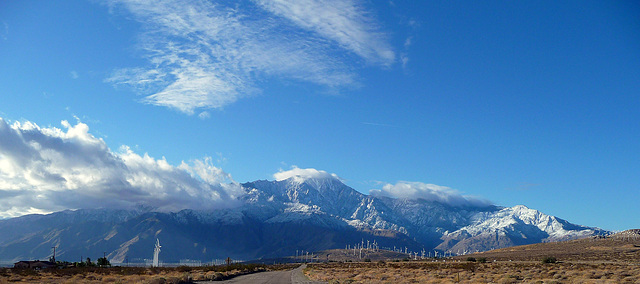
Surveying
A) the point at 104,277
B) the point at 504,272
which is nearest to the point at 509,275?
the point at 504,272

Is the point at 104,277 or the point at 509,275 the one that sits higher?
the point at 509,275

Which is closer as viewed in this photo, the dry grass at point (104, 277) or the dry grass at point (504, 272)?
the dry grass at point (504, 272)

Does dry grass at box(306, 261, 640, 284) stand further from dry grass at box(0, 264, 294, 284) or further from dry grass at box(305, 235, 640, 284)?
dry grass at box(0, 264, 294, 284)

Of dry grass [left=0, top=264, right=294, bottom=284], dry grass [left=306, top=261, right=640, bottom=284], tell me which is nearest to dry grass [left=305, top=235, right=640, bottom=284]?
dry grass [left=306, top=261, right=640, bottom=284]

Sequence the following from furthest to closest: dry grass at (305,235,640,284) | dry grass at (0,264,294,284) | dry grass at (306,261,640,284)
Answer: dry grass at (0,264,294,284)
dry grass at (305,235,640,284)
dry grass at (306,261,640,284)

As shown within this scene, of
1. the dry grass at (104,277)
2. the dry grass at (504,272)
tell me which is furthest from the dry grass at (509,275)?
the dry grass at (104,277)

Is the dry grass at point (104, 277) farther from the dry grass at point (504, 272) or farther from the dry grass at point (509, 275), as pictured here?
the dry grass at point (504, 272)

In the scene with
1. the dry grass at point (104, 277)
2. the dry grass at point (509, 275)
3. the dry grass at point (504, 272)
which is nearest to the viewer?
the dry grass at point (509, 275)

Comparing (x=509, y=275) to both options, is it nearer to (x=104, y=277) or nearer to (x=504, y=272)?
(x=504, y=272)

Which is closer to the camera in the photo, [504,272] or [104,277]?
[104,277]

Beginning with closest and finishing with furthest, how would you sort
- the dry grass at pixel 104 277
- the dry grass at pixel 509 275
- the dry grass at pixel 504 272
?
the dry grass at pixel 509 275, the dry grass at pixel 504 272, the dry grass at pixel 104 277

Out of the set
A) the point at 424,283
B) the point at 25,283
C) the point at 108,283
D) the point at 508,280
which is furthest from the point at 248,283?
the point at 508,280

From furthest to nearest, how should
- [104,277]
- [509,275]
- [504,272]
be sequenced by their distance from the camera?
[504,272]
[104,277]
[509,275]

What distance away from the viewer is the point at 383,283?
4503cm
